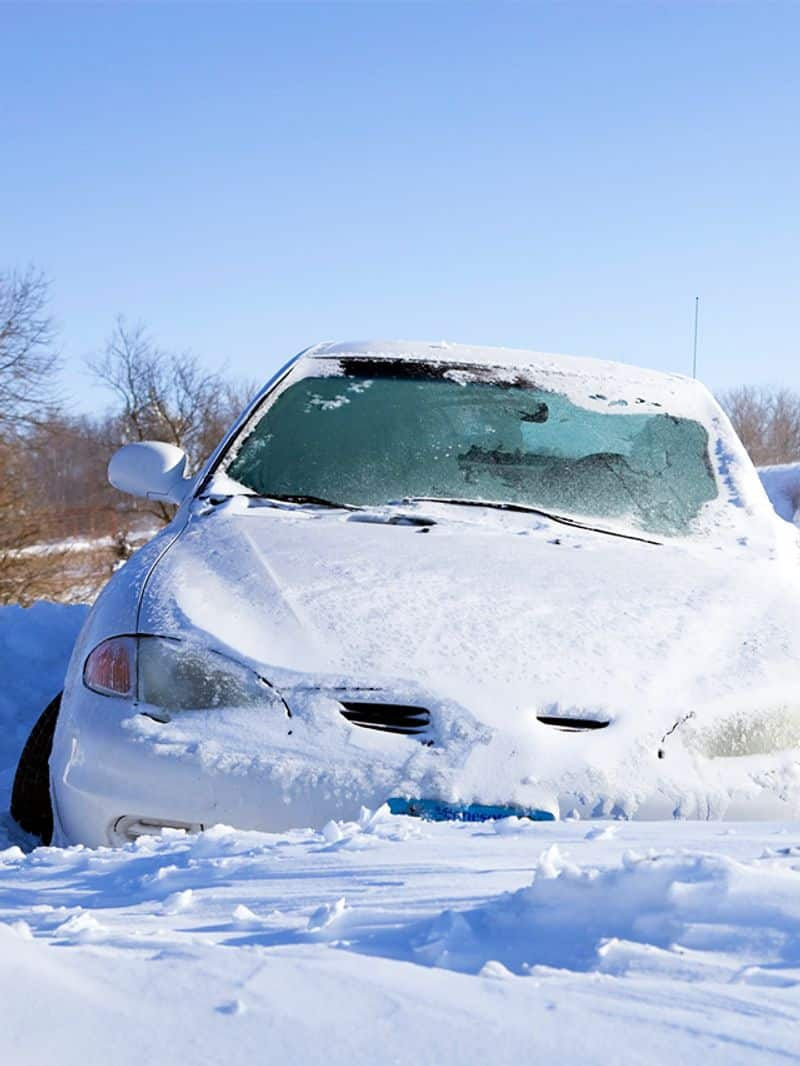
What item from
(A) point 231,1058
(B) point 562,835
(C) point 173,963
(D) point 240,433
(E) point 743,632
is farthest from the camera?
(D) point 240,433

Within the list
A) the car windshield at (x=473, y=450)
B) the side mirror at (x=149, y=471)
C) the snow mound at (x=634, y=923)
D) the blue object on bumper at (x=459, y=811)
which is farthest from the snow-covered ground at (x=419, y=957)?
the side mirror at (x=149, y=471)

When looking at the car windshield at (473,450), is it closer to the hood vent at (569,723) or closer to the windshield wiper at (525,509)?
the windshield wiper at (525,509)

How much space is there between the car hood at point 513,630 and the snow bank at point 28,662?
1726mm

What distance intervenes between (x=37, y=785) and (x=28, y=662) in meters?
2.52

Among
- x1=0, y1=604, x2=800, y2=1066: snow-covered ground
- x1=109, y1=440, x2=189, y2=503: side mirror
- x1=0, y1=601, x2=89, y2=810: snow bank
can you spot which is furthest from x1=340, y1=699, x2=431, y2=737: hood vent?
x1=0, y1=601, x2=89, y2=810: snow bank

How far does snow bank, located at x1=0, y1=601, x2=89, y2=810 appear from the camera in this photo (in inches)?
179

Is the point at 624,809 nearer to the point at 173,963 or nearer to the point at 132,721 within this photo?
the point at 132,721

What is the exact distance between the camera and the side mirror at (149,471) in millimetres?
3695

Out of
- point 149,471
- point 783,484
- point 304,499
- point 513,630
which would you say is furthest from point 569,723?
point 783,484

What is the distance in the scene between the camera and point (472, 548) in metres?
2.94

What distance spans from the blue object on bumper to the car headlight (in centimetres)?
37

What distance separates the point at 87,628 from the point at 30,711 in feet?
7.29

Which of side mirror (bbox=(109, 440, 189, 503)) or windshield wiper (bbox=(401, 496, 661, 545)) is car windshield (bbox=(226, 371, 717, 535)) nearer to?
windshield wiper (bbox=(401, 496, 661, 545))

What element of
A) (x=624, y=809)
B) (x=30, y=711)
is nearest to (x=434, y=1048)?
(x=624, y=809)
